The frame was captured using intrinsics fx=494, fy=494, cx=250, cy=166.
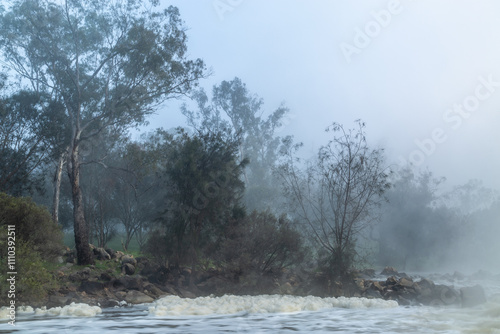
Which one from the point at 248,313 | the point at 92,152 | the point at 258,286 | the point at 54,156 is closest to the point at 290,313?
the point at 248,313

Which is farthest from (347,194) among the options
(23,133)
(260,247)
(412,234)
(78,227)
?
(412,234)

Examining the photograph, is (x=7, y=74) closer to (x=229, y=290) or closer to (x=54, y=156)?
(x=54, y=156)

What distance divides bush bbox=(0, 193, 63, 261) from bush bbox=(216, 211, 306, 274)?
6615 mm

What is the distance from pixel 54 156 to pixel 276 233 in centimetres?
1826

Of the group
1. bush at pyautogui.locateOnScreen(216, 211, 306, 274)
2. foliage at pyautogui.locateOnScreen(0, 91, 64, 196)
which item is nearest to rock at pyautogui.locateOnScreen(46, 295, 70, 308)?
bush at pyautogui.locateOnScreen(216, 211, 306, 274)

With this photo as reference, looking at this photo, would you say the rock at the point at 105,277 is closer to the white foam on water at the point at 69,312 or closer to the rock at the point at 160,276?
the rock at the point at 160,276

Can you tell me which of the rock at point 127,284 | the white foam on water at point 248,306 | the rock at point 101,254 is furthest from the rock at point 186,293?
the rock at point 101,254

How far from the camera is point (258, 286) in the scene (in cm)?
1950

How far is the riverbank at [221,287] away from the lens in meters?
18.3

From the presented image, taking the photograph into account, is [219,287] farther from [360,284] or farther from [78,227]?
[78,227]

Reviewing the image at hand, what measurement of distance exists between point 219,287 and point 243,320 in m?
7.42

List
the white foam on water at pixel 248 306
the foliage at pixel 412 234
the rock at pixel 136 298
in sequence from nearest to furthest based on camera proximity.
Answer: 1. the white foam on water at pixel 248 306
2. the rock at pixel 136 298
3. the foliage at pixel 412 234

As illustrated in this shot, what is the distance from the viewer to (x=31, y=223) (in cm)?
1822

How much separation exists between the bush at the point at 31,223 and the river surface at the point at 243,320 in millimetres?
4612
